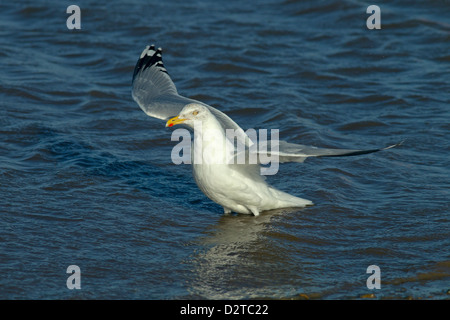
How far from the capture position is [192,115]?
23.2ft

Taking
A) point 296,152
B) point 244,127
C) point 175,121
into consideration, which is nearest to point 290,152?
point 296,152

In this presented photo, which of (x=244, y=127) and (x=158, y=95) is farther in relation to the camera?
(x=244, y=127)

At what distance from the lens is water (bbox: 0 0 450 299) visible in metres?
6.25

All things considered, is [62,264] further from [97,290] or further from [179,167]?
[179,167]

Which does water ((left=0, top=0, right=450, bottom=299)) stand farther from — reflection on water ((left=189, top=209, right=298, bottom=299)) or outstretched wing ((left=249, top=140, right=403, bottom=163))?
outstretched wing ((left=249, top=140, right=403, bottom=163))

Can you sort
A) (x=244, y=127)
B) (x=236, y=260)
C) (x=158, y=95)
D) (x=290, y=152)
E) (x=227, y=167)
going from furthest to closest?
1. (x=244, y=127)
2. (x=158, y=95)
3. (x=227, y=167)
4. (x=236, y=260)
5. (x=290, y=152)

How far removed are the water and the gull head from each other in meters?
1.02

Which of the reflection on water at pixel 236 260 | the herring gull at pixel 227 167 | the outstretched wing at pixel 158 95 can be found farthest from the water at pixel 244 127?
the outstretched wing at pixel 158 95

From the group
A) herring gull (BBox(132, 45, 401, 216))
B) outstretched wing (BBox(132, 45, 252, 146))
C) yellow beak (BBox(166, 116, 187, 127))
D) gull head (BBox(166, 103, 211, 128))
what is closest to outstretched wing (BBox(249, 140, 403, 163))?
herring gull (BBox(132, 45, 401, 216))

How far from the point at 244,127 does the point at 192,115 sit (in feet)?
10.9

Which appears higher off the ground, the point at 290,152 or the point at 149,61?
the point at 149,61

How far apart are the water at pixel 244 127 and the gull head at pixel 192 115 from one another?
1.02 meters

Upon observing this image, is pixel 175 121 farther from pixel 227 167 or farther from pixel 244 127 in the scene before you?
pixel 244 127
